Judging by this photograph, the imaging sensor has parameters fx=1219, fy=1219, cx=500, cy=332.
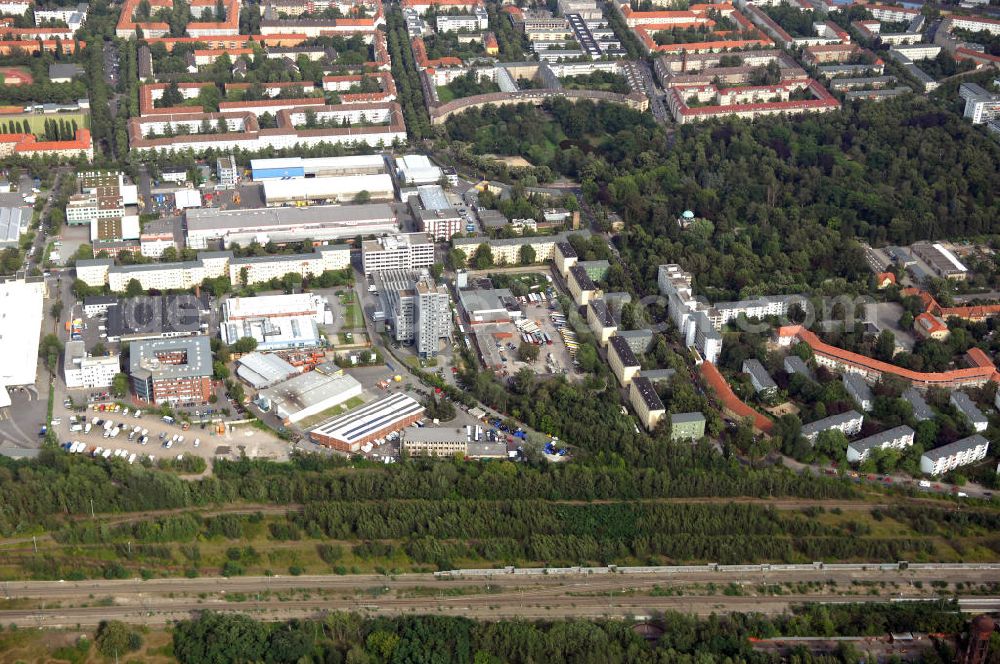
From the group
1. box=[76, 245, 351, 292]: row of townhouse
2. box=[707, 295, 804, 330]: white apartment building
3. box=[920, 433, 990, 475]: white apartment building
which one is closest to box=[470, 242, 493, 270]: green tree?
box=[76, 245, 351, 292]: row of townhouse

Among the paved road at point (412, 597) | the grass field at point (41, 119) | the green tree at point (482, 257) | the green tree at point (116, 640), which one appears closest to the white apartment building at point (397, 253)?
the green tree at point (482, 257)

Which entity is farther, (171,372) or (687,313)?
(687,313)

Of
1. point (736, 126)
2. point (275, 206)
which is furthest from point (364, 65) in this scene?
point (736, 126)

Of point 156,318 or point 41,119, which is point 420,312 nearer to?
point 156,318

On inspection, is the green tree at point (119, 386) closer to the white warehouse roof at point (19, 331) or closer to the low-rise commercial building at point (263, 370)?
the white warehouse roof at point (19, 331)

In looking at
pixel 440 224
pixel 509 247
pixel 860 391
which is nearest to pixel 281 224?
pixel 440 224

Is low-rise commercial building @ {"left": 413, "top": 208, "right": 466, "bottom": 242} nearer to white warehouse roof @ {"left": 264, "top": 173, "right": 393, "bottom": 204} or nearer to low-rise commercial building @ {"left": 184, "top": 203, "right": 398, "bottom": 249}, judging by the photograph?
low-rise commercial building @ {"left": 184, "top": 203, "right": 398, "bottom": 249}
